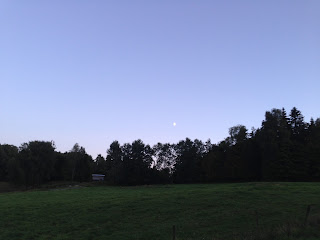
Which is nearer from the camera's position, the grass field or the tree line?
the grass field

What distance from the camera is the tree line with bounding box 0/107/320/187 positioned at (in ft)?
222

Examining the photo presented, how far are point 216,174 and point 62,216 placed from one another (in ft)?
213

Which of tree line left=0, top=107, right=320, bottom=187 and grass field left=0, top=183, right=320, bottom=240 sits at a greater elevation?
tree line left=0, top=107, right=320, bottom=187

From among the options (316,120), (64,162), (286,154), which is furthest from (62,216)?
(64,162)

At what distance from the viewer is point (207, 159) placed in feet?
294

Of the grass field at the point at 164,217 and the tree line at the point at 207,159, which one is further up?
the tree line at the point at 207,159

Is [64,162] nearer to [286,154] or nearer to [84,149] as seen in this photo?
[84,149]

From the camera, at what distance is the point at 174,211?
24.4 m

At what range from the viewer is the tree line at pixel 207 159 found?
2662 inches

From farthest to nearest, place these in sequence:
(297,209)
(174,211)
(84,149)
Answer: (84,149) → (174,211) → (297,209)

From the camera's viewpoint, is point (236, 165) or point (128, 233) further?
point (236, 165)

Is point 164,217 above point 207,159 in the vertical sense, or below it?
below

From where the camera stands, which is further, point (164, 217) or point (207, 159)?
point (207, 159)

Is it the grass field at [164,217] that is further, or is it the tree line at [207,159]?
the tree line at [207,159]
